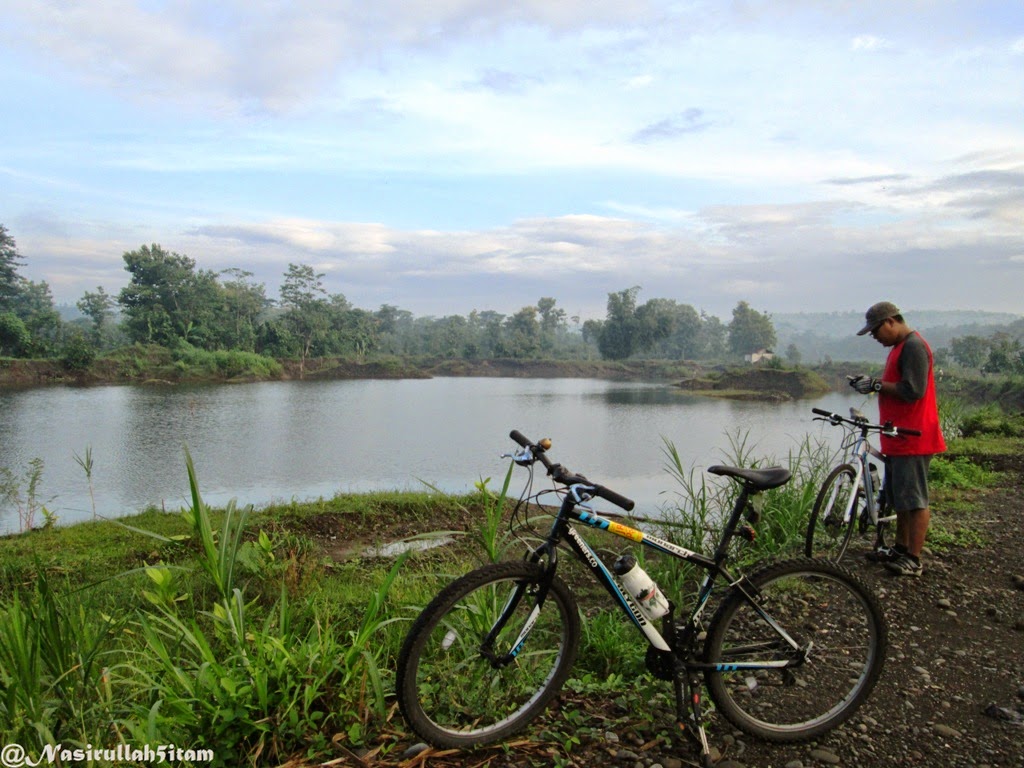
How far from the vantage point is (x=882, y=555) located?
4398 millimetres

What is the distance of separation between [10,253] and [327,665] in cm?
4742

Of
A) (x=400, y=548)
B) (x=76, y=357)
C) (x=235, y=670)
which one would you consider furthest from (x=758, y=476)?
(x=76, y=357)

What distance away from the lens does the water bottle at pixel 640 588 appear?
7.39 ft

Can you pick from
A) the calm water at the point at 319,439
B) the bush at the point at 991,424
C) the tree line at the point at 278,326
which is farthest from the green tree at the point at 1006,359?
the tree line at the point at 278,326

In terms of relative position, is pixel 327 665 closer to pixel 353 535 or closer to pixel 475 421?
pixel 353 535

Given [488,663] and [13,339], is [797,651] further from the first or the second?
[13,339]

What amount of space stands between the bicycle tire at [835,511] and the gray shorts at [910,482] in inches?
12.3

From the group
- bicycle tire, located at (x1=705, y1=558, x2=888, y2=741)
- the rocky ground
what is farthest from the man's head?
bicycle tire, located at (x1=705, y1=558, x2=888, y2=741)

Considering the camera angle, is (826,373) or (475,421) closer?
(475,421)

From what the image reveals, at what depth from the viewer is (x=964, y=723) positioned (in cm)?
254

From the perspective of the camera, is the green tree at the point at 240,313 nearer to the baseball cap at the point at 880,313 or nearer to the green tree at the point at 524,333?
the green tree at the point at 524,333

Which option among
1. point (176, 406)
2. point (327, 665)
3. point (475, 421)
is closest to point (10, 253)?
point (176, 406)

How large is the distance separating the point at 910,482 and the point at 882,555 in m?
0.55

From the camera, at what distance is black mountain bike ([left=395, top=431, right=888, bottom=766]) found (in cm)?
217
